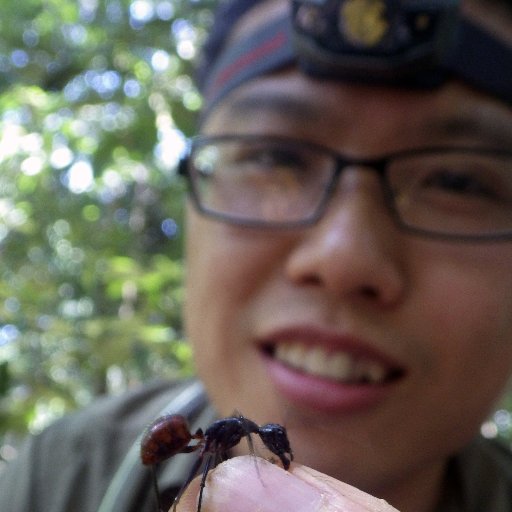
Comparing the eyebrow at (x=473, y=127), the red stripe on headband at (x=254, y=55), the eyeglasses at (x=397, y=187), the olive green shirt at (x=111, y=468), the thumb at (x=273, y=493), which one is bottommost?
the olive green shirt at (x=111, y=468)

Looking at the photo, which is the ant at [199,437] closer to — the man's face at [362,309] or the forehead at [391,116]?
the man's face at [362,309]

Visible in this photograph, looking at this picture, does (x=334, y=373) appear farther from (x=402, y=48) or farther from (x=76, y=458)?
(x=76, y=458)

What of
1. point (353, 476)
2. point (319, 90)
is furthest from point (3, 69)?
point (353, 476)

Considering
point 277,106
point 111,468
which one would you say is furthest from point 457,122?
point 111,468

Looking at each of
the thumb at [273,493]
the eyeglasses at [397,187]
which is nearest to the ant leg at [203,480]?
the thumb at [273,493]

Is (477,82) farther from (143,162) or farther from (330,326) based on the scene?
(143,162)

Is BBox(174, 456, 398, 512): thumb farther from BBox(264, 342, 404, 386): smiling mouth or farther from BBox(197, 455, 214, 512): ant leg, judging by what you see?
BBox(264, 342, 404, 386): smiling mouth
